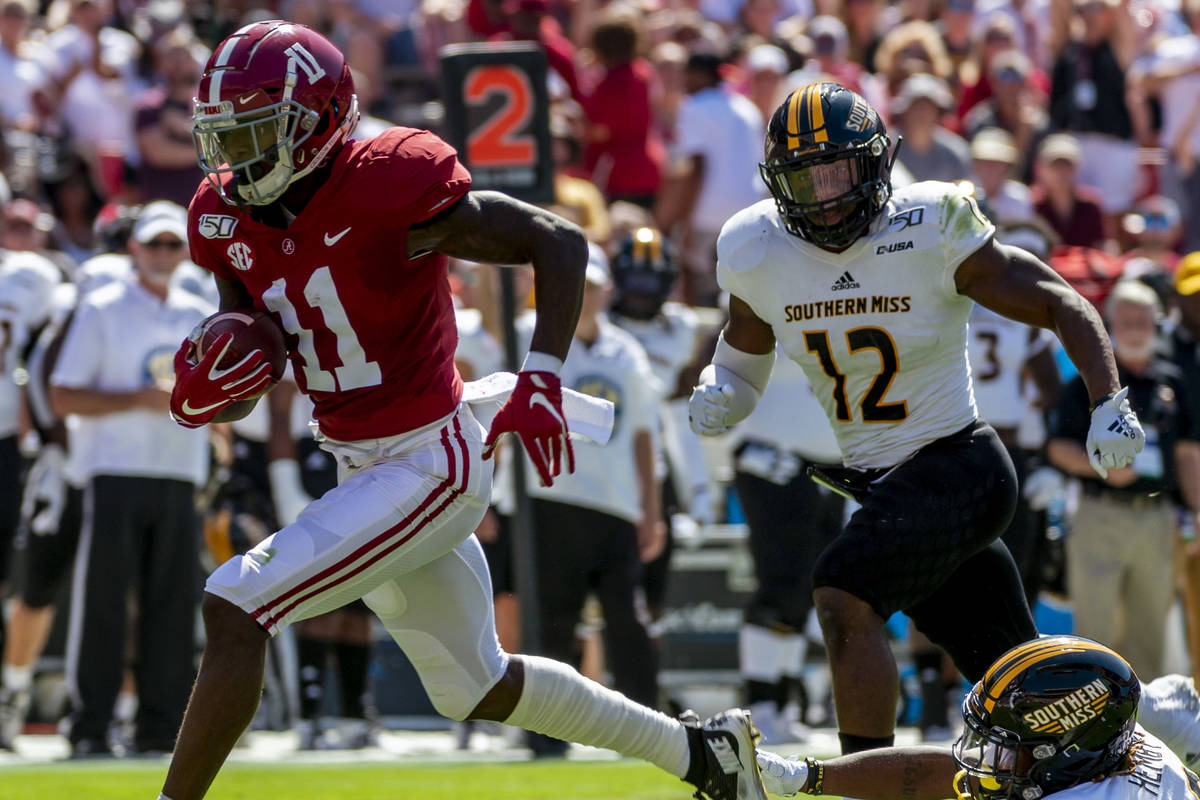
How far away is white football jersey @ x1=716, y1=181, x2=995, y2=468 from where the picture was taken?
4738mm

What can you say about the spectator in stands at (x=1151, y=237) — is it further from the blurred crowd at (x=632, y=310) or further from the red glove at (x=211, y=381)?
the red glove at (x=211, y=381)

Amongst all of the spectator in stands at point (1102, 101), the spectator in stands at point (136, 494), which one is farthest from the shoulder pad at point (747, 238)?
the spectator in stands at point (1102, 101)

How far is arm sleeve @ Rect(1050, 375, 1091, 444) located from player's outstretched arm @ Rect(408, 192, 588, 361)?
4050 millimetres

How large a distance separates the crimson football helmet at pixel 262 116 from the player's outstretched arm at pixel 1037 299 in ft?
5.16

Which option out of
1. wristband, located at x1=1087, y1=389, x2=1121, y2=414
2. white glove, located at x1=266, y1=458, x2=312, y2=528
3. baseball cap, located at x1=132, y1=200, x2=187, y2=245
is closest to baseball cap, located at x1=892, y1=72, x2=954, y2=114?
white glove, located at x1=266, y1=458, x2=312, y2=528

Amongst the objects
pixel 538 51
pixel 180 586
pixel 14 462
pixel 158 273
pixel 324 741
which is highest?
pixel 538 51

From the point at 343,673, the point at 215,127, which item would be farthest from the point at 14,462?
the point at 215,127

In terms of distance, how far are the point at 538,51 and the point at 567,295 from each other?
3550mm

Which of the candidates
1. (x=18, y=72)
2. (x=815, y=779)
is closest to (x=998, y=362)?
(x=815, y=779)

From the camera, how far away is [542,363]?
4.41 metres

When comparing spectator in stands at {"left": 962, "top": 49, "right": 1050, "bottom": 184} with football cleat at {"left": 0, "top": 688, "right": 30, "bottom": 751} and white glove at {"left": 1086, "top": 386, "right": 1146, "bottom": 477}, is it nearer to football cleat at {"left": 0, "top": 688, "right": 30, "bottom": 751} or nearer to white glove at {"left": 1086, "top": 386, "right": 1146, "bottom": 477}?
football cleat at {"left": 0, "top": 688, "right": 30, "bottom": 751}

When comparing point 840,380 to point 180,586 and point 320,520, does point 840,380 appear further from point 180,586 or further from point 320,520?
point 180,586

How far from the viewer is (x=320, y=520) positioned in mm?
4375

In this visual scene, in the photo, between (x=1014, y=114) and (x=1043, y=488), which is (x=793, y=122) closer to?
(x=1043, y=488)
